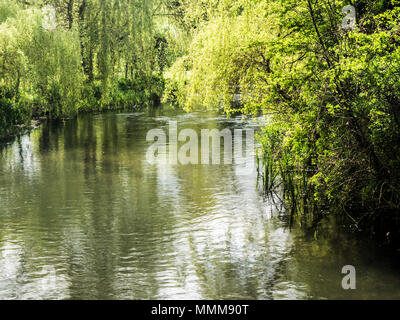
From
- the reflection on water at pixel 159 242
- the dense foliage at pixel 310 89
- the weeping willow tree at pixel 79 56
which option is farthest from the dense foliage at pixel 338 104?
the weeping willow tree at pixel 79 56

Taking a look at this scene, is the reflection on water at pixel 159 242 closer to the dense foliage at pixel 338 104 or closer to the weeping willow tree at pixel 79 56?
the dense foliage at pixel 338 104

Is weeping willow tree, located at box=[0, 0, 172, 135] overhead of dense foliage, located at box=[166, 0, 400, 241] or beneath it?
overhead

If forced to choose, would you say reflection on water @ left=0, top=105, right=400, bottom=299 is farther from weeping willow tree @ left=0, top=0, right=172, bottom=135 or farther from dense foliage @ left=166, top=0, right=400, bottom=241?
weeping willow tree @ left=0, top=0, right=172, bottom=135

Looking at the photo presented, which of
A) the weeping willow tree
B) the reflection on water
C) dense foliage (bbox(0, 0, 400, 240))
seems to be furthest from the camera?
the weeping willow tree

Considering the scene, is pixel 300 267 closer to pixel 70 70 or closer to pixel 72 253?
pixel 72 253

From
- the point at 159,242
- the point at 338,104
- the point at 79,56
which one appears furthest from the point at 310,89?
the point at 79,56

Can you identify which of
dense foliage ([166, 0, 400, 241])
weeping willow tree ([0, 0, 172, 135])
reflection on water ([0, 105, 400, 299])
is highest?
weeping willow tree ([0, 0, 172, 135])

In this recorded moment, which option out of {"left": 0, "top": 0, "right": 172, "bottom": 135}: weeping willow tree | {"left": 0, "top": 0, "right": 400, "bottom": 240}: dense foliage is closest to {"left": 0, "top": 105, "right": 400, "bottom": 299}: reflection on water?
{"left": 0, "top": 0, "right": 400, "bottom": 240}: dense foliage

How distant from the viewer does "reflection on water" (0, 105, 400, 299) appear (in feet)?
27.5

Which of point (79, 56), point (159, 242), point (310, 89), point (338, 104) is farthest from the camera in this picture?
point (79, 56)

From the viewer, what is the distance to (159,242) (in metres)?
10.5

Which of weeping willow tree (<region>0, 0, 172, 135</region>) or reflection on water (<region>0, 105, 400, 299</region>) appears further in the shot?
weeping willow tree (<region>0, 0, 172, 135</region>)

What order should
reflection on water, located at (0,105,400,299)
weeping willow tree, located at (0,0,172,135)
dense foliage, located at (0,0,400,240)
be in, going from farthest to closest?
weeping willow tree, located at (0,0,172,135) → dense foliage, located at (0,0,400,240) → reflection on water, located at (0,105,400,299)

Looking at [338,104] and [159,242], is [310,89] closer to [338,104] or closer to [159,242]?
[338,104]
